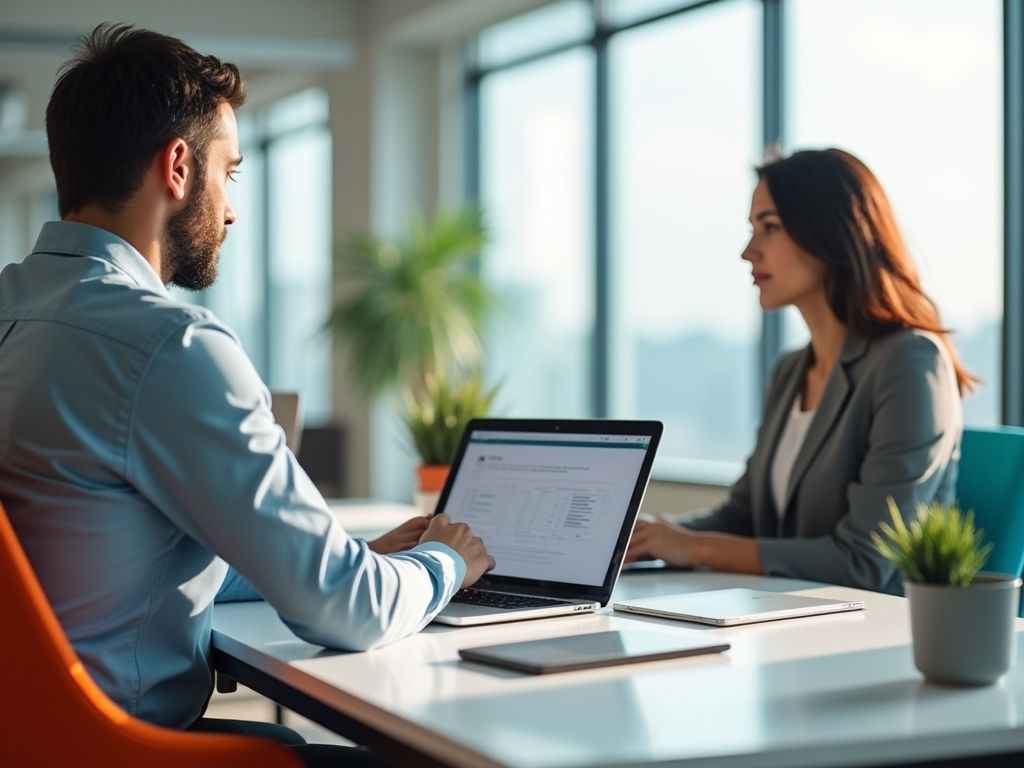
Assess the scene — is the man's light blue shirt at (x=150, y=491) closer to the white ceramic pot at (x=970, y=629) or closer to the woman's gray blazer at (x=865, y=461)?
the white ceramic pot at (x=970, y=629)

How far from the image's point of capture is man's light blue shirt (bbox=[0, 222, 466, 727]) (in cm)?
140

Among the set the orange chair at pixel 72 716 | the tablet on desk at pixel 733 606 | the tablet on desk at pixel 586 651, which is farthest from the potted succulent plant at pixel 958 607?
the orange chair at pixel 72 716

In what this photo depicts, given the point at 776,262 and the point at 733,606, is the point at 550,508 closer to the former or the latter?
the point at 733,606

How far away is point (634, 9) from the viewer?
6262 millimetres

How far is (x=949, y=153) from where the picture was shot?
4.67 metres

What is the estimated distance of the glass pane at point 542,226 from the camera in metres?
6.72

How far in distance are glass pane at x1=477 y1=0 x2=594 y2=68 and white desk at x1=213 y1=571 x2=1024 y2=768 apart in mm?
5372

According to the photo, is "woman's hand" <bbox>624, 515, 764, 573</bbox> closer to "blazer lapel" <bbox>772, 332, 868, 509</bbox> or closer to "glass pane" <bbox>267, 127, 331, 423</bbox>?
"blazer lapel" <bbox>772, 332, 868, 509</bbox>

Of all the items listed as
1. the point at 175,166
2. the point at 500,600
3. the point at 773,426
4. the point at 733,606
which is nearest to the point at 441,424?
the point at 773,426

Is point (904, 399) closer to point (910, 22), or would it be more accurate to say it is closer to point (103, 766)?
point (103, 766)

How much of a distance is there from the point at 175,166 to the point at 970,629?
1.07 metres

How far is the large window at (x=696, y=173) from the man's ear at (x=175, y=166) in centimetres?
250

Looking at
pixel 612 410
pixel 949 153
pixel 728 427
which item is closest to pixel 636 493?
pixel 949 153

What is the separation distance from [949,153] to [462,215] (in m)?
2.85
